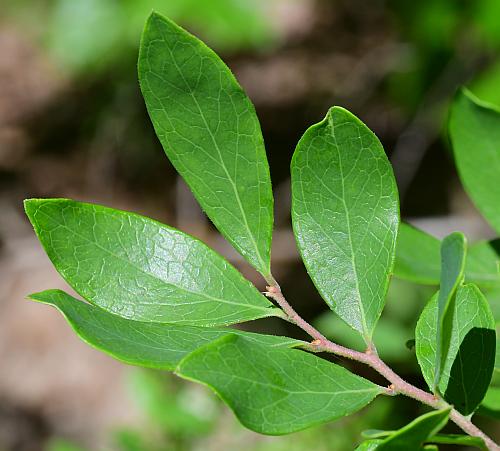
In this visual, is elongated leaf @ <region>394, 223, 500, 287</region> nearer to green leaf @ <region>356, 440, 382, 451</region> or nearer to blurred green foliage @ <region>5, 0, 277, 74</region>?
green leaf @ <region>356, 440, 382, 451</region>

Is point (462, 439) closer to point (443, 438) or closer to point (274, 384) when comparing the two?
point (443, 438)

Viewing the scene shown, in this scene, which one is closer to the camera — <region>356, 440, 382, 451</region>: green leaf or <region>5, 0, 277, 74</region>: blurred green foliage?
<region>356, 440, 382, 451</region>: green leaf

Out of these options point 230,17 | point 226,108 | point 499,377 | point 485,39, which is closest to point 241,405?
point 226,108

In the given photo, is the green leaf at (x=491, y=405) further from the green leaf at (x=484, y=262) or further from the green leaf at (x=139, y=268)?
the green leaf at (x=139, y=268)

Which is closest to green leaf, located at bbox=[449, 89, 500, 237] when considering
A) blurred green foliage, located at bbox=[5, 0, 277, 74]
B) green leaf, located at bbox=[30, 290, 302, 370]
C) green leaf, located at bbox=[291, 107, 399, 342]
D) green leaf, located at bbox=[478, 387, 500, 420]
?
green leaf, located at bbox=[478, 387, 500, 420]

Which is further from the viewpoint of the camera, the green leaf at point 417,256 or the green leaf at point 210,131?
the green leaf at point 417,256

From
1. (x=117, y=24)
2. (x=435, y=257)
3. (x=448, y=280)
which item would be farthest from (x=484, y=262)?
(x=117, y=24)

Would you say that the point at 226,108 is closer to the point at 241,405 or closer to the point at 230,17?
the point at 241,405

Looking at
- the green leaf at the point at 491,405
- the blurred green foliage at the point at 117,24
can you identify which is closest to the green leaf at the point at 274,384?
the green leaf at the point at 491,405

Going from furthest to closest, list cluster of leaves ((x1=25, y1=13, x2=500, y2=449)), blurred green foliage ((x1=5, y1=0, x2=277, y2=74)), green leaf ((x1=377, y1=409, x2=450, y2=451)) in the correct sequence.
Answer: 1. blurred green foliage ((x1=5, y1=0, x2=277, y2=74))
2. cluster of leaves ((x1=25, y1=13, x2=500, y2=449))
3. green leaf ((x1=377, y1=409, x2=450, y2=451))
